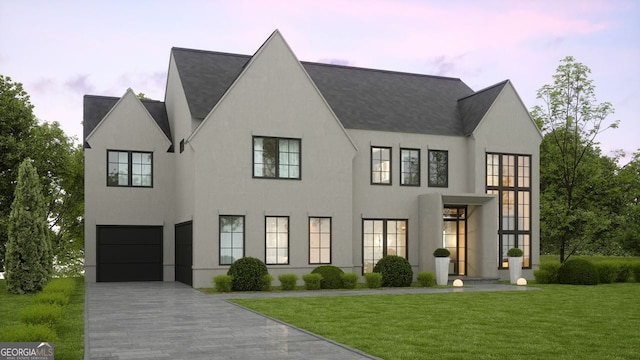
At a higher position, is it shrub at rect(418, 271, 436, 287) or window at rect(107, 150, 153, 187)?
window at rect(107, 150, 153, 187)

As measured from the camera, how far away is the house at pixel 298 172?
25.3m

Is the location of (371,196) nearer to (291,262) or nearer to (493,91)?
(291,262)

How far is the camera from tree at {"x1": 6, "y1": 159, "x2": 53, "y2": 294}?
2169 centimetres

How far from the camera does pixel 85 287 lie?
2545 cm

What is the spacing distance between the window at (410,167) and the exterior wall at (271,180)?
3216 millimetres

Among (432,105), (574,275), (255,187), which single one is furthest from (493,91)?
(255,187)

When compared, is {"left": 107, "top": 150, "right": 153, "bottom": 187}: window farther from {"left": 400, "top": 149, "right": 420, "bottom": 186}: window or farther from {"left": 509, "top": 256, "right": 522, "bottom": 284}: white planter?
{"left": 509, "top": 256, "right": 522, "bottom": 284}: white planter

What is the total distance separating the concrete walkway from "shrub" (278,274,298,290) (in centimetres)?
337

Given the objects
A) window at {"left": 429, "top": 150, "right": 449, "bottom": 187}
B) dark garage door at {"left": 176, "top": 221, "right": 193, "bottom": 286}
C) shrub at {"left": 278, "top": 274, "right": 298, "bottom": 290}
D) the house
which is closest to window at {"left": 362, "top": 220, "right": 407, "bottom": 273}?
the house

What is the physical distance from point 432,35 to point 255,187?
925 cm

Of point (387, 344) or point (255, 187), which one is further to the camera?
point (255, 187)

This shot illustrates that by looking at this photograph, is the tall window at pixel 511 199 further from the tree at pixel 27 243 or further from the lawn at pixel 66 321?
the tree at pixel 27 243

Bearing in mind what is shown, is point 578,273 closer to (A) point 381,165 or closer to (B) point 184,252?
(A) point 381,165

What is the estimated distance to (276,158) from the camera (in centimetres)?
2603
